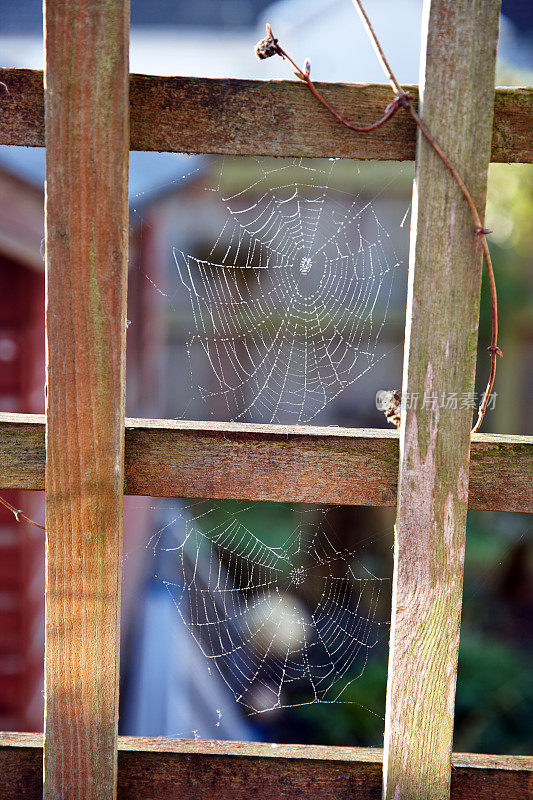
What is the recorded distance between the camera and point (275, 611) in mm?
4926

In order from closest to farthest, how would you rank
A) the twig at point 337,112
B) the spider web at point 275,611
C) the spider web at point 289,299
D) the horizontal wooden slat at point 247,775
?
the twig at point 337,112
the horizontal wooden slat at point 247,775
the spider web at point 275,611
the spider web at point 289,299

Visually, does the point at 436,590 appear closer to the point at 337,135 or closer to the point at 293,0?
the point at 337,135

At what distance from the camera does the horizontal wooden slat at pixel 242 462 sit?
90 cm

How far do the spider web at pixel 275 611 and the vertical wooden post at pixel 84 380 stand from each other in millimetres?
2777

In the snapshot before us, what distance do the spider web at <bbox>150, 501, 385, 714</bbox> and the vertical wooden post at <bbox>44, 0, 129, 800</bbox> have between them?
278cm

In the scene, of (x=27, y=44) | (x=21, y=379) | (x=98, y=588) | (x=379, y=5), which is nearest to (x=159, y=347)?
(x=27, y=44)

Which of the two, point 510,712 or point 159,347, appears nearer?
point 510,712

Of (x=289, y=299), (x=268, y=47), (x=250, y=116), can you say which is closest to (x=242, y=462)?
(x=250, y=116)

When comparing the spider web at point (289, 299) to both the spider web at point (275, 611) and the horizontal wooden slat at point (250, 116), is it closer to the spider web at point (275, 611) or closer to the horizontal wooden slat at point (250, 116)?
the spider web at point (275, 611)

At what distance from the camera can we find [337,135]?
2.79 feet

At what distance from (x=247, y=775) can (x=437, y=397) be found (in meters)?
0.62

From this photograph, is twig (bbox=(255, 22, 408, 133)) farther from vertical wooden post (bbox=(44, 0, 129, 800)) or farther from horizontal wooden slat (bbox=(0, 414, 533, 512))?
horizontal wooden slat (bbox=(0, 414, 533, 512))

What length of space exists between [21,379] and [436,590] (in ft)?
7.55

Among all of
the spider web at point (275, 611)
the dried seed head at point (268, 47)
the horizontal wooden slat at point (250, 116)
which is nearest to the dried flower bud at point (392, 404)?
the horizontal wooden slat at point (250, 116)
